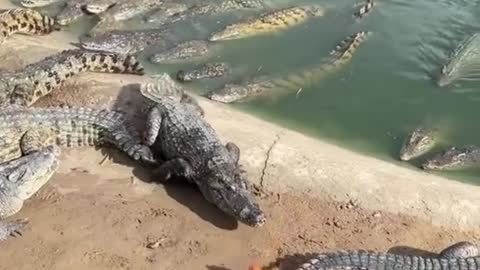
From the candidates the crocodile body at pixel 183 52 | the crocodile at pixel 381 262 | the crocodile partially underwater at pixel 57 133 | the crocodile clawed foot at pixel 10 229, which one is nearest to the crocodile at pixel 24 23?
the crocodile body at pixel 183 52

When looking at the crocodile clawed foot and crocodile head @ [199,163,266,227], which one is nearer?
the crocodile clawed foot

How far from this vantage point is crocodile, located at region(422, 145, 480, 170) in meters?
7.26

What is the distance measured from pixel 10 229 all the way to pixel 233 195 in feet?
5.84

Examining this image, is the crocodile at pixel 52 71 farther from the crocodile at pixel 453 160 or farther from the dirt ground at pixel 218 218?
the crocodile at pixel 453 160

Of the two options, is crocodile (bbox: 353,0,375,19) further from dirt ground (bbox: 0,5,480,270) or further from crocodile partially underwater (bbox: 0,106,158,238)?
crocodile partially underwater (bbox: 0,106,158,238)

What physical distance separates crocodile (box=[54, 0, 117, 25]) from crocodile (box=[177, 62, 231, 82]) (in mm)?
2202

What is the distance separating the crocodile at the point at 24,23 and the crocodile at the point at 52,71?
3.89ft

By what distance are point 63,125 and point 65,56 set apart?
160 centimetres

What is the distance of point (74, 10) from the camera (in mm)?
10359

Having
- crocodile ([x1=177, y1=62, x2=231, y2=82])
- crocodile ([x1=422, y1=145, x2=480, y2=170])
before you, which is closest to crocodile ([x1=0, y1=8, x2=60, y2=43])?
crocodile ([x1=177, y1=62, x2=231, y2=82])

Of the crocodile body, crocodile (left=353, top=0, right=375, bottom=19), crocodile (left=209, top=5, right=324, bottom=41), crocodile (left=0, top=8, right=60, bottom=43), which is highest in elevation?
crocodile (left=0, top=8, right=60, bottom=43)

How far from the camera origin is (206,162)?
6.46 meters

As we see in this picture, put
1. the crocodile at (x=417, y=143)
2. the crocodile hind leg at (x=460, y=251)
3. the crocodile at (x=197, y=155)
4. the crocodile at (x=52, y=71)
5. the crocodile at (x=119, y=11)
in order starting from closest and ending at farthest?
the crocodile hind leg at (x=460, y=251)
the crocodile at (x=197, y=155)
the crocodile at (x=417, y=143)
the crocodile at (x=52, y=71)
the crocodile at (x=119, y=11)

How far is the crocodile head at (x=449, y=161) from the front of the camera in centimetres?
725
